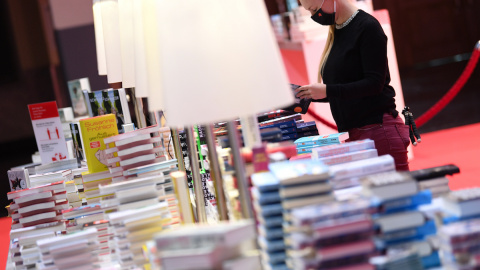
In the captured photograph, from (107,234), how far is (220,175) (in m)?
0.85

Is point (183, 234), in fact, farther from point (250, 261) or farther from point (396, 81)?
point (396, 81)

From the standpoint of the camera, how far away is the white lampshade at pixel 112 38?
3824 mm

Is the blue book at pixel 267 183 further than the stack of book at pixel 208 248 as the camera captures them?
Yes

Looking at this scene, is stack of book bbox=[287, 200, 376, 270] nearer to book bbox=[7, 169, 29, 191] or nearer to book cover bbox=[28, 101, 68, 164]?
book cover bbox=[28, 101, 68, 164]

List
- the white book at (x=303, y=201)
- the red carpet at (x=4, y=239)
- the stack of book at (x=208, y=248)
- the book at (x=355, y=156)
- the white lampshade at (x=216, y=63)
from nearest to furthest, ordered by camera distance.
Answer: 1. the stack of book at (x=208, y=248)
2. the white lampshade at (x=216, y=63)
3. the white book at (x=303, y=201)
4. the book at (x=355, y=156)
5. the red carpet at (x=4, y=239)

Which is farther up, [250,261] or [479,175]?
[250,261]

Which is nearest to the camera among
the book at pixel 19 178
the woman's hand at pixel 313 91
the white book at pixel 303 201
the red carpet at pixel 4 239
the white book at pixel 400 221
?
the white book at pixel 400 221

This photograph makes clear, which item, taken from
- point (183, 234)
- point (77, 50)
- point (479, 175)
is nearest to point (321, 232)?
point (183, 234)

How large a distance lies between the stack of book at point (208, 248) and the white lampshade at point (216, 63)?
0.27 meters

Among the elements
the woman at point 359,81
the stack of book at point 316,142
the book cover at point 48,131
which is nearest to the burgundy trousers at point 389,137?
the woman at point 359,81

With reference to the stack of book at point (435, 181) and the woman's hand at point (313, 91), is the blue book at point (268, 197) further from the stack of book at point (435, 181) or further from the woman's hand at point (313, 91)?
the woman's hand at point (313, 91)

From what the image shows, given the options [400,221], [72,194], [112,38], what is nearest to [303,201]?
[400,221]

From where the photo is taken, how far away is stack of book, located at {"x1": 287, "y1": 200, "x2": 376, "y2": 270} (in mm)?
1860

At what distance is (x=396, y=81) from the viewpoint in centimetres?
709
